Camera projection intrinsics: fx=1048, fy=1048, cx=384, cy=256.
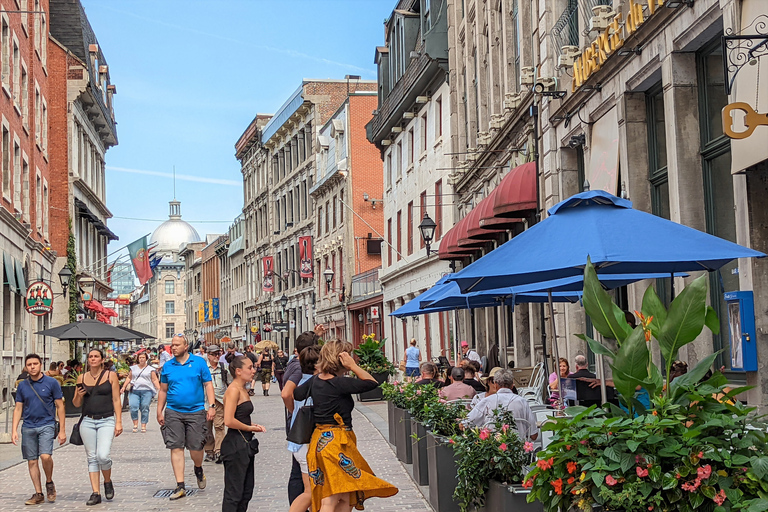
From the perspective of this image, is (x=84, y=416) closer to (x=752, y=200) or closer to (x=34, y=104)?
(x=752, y=200)

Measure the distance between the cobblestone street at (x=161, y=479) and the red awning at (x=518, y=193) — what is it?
518 cm

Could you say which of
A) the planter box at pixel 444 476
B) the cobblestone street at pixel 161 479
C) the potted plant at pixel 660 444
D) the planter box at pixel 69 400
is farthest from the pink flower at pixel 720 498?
the planter box at pixel 69 400

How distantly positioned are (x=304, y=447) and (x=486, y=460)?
6.25 ft

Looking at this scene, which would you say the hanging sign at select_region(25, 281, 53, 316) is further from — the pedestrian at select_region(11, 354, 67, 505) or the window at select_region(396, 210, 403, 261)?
the window at select_region(396, 210, 403, 261)

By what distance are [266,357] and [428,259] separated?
22.4 feet

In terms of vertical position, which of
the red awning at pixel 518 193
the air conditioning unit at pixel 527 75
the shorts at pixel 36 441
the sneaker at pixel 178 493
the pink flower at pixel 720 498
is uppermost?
the air conditioning unit at pixel 527 75

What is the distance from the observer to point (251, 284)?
8406cm

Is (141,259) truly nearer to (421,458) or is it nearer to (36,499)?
(36,499)

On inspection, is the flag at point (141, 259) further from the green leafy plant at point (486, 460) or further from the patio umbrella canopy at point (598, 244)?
the green leafy plant at point (486, 460)

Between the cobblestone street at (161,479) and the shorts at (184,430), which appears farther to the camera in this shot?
the shorts at (184,430)

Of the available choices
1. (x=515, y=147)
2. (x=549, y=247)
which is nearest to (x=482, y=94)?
(x=515, y=147)

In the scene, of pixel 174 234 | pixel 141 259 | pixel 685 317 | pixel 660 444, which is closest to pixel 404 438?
pixel 685 317

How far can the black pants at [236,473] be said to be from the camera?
8.87 m

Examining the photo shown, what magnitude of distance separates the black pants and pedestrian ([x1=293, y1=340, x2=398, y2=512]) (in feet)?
2.79
